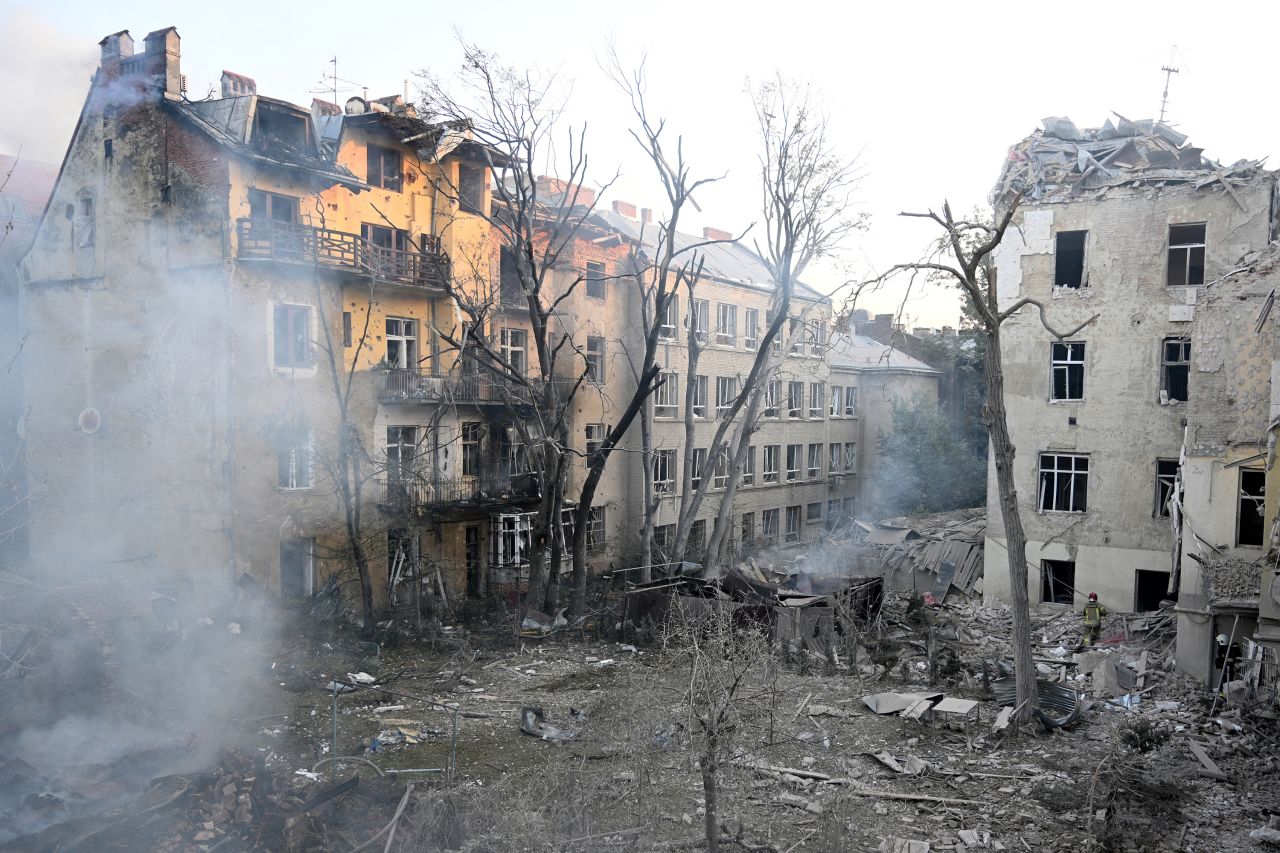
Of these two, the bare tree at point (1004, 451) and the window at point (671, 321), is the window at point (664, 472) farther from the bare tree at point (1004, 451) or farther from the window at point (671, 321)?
the bare tree at point (1004, 451)

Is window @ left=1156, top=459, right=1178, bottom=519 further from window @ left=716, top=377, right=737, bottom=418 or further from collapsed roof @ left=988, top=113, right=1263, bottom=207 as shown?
window @ left=716, top=377, right=737, bottom=418

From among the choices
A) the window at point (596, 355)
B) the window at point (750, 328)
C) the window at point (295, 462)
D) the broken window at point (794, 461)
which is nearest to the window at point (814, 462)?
the broken window at point (794, 461)

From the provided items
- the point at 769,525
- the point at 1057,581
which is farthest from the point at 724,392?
the point at 1057,581

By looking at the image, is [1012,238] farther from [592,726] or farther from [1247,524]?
[592,726]

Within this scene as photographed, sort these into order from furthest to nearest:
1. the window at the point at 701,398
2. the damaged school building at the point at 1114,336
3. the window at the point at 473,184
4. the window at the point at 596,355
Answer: the window at the point at 701,398 < the window at the point at 596,355 < the window at the point at 473,184 < the damaged school building at the point at 1114,336

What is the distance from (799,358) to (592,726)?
23.6 meters

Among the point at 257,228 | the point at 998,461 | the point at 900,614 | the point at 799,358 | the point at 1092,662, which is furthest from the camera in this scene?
the point at 799,358

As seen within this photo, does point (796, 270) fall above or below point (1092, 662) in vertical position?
above

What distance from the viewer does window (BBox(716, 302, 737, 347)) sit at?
3145 cm

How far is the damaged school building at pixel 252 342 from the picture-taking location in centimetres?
1811

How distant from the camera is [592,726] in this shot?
42.2 feet

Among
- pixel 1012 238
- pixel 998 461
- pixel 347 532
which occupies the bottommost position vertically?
pixel 347 532

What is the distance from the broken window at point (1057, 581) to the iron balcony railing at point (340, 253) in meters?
15.5

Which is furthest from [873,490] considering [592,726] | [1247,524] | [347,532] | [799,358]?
[592,726]
